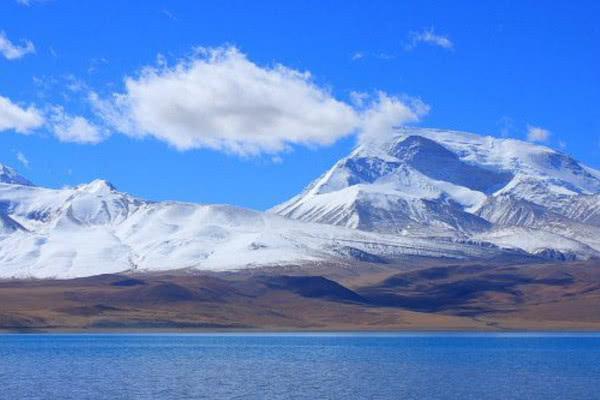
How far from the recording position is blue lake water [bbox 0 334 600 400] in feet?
288

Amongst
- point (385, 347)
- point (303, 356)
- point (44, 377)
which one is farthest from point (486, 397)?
point (385, 347)

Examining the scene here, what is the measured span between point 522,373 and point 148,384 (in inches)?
1440

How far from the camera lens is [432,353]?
5837 inches

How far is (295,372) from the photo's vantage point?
356 ft

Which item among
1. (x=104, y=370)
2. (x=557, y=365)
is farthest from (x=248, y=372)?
(x=557, y=365)

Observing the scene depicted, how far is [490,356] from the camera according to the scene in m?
141

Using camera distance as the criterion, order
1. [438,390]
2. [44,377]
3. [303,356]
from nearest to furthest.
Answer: [438,390], [44,377], [303,356]

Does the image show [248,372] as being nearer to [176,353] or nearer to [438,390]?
[438,390]

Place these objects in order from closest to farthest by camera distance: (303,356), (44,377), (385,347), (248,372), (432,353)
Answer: (44,377), (248,372), (303,356), (432,353), (385,347)

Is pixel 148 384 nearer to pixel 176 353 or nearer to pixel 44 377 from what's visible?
pixel 44 377

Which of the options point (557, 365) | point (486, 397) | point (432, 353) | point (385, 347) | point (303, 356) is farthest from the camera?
point (385, 347)

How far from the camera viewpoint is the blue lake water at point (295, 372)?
87.9 metres

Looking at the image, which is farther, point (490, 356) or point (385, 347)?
point (385, 347)

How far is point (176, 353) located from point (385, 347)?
3548 cm
